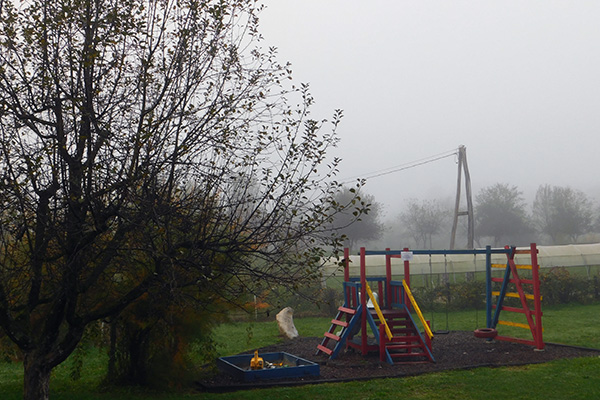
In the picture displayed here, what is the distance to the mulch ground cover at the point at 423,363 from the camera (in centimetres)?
995

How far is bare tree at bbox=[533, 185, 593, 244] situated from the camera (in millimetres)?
65688

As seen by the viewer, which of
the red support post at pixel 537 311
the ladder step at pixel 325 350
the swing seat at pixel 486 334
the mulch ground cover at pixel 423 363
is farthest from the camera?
the swing seat at pixel 486 334

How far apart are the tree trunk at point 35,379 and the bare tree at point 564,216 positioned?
67.7m

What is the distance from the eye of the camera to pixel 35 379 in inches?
257

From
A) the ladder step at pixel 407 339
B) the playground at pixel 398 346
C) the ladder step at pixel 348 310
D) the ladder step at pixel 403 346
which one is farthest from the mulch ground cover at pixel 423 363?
the ladder step at pixel 348 310

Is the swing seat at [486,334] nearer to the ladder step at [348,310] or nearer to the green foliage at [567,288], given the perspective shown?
the ladder step at [348,310]

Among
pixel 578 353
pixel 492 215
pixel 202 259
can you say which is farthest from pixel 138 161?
pixel 492 215

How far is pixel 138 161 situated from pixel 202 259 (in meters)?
1.19

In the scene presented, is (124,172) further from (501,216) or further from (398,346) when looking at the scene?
(501,216)

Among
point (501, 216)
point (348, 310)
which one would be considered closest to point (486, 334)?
point (348, 310)

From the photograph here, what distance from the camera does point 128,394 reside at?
8.98 m

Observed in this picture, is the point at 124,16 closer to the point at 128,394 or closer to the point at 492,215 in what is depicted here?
the point at 128,394

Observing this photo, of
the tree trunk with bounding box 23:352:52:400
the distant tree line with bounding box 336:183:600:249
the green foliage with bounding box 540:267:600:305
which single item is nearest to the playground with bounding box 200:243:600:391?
the tree trunk with bounding box 23:352:52:400

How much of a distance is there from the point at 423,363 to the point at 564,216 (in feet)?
206
